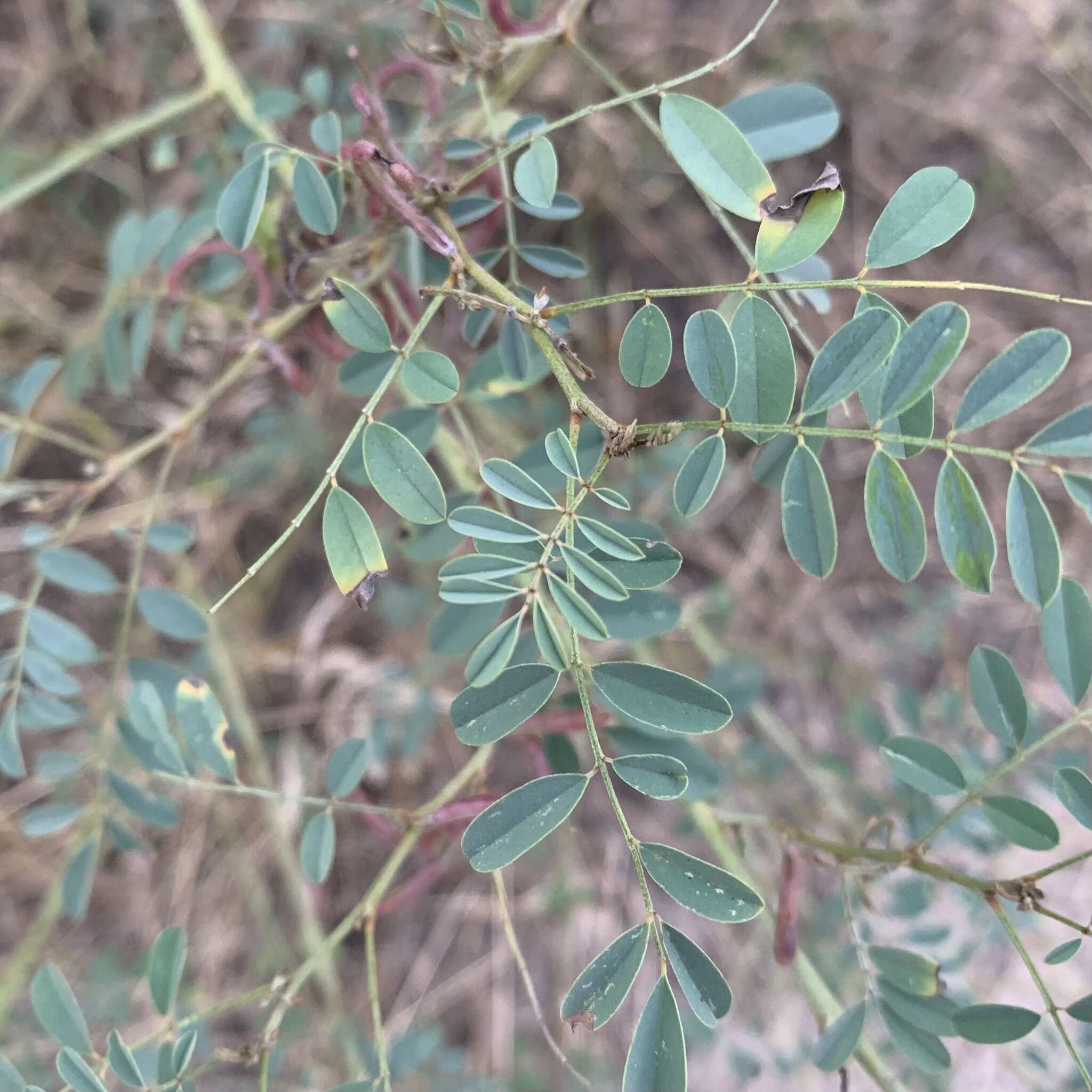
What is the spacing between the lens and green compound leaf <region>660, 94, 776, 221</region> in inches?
23.0

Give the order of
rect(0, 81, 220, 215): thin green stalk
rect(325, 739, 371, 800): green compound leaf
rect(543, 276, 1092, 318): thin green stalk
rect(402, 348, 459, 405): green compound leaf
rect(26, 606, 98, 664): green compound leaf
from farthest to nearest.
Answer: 1. rect(0, 81, 220, 215): thin green stalk
2. rect(26, 606, 98, 664): green compound leaf
3. rect(325, 739, 371, 800): green compound leaf
4. rect(402, 348, 459, 405): green compound leaf
5. rect(543, 276, 1092, 318): thin green stalk

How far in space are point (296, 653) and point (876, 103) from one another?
172cm

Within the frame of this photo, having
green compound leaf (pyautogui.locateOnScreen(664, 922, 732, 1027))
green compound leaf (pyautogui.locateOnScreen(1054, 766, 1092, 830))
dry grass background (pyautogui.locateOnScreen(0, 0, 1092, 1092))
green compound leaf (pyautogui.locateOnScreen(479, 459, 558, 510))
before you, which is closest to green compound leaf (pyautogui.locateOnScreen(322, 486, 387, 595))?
green compound leaf (pyautogui.locateOnScreen(479, 459, 558, 510))

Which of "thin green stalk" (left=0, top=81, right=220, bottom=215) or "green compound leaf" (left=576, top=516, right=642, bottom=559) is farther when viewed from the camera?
"thin green stalk" (left=0, top=81, right=220, bottom=215)

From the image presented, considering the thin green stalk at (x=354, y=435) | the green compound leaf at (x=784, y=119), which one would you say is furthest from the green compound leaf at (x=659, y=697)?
the green compound leaf at (x=784, y=119)

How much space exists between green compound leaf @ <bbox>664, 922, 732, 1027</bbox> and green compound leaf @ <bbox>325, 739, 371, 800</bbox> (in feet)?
1.18

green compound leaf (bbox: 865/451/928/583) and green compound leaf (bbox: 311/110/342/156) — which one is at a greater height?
green compound leaf (bbox: 865/451/928/583)

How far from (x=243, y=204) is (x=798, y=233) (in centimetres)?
46

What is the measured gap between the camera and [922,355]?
56 centimetres

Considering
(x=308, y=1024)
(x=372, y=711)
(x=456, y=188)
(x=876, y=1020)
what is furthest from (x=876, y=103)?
(x=308, y=1024)

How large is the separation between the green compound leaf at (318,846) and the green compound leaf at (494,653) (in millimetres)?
310

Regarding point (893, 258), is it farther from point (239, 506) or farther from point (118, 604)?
point (118, 604)

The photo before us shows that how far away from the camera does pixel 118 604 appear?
71.1 inches

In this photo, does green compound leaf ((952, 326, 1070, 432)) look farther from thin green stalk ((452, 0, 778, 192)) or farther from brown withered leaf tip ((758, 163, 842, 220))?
thin green stalk ((452, 0, 778, 192))
